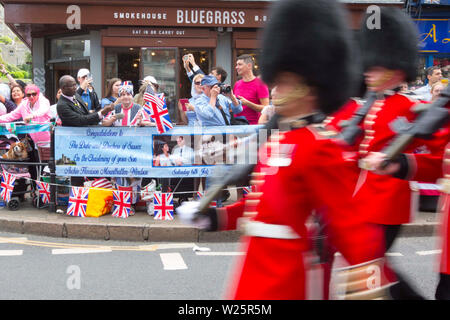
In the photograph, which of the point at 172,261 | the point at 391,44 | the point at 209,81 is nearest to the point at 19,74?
the point at 209,81

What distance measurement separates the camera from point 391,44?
13.4ft

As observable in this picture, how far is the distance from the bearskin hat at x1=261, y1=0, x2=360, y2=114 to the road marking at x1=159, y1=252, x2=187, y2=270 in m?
3.60

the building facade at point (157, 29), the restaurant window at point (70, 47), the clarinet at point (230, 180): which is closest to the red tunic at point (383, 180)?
the clarinet at point (230, 180)

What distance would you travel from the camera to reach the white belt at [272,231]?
2.41 meters

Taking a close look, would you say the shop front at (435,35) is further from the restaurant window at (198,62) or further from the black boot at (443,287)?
the black boot at (443,287)

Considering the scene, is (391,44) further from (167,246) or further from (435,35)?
(435,35)

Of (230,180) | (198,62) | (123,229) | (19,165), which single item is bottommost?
(123,229)

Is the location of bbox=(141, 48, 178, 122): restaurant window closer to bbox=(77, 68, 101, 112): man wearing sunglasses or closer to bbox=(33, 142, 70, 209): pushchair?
bbox=(77, 68, 101, 112): man wearing sunglasses

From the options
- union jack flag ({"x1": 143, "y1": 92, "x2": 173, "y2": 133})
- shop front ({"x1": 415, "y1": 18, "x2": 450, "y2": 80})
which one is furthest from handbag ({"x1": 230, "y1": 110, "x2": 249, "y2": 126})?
shop front ({"x1": 415, "y1": 18, "x2": 450, "y2": 80})

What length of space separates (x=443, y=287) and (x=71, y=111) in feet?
19.6

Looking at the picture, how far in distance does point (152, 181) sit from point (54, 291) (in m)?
3.28
